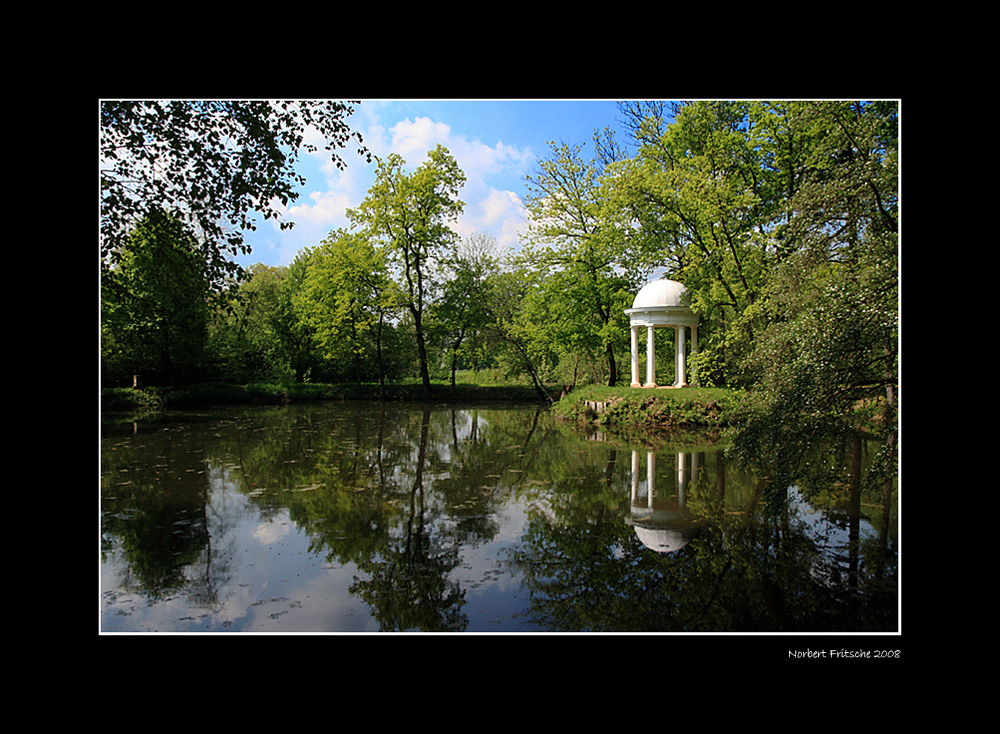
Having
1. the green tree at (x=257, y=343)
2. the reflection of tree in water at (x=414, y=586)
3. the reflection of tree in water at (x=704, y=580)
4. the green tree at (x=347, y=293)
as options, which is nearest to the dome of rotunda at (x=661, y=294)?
the green tree at (x=347, y=293)

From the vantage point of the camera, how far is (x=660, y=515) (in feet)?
22.1

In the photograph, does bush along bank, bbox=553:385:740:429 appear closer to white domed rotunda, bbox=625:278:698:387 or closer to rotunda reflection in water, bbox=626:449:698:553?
white domed rotunda, bbox=625:278:698:387

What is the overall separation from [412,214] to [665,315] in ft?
42.2

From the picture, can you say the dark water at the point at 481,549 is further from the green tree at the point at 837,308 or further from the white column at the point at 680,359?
the white column at the point at 680,359

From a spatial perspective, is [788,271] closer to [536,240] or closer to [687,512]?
[687,512]

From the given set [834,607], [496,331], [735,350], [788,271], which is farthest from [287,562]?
[496,331]

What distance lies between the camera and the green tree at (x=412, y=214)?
25594mm

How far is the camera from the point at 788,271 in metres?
6.16

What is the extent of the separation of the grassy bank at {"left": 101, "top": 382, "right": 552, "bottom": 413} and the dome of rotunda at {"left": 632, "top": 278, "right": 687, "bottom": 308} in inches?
443

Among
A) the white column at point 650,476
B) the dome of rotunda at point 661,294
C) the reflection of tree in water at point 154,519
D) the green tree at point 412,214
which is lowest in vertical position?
the white column at point 650,476

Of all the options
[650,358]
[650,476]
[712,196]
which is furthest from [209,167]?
[650,358]

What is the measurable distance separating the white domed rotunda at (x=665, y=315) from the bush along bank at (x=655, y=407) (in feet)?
6.01

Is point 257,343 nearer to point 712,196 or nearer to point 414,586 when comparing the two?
point 712,196
